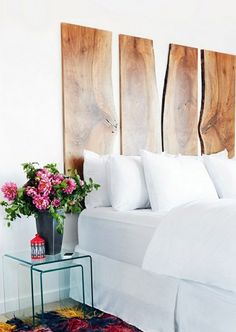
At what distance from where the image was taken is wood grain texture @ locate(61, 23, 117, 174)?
3.16 meters

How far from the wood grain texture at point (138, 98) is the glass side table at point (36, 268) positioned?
1004 millimetres

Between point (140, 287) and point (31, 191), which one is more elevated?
point (31, 191)

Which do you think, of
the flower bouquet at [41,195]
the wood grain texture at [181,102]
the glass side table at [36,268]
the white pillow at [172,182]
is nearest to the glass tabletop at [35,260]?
the glass side table at [36,268]

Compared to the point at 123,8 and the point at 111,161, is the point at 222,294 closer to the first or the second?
the point at 111,161

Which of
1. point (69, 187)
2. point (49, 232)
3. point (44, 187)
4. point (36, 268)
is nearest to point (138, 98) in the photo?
point (69, 187)

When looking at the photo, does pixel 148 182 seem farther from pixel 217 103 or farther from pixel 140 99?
pixel 217 103

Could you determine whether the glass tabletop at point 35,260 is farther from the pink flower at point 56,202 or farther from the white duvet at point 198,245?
the white duvet at point 198,245

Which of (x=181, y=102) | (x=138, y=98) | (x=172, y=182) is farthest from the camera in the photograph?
(x=181, y=102)

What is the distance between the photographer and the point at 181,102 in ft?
12.4

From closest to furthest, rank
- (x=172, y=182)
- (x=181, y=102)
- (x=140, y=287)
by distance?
(x=140, y=287), (x=172, y=182), (x=181, y=102)

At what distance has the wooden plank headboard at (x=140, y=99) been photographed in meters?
3.19

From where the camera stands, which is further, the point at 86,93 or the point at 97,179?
the point at 86,93

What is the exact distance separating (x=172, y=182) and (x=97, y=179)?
0.53 m

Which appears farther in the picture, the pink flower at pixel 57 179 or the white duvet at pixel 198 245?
the pink flower at pixel 57 179
